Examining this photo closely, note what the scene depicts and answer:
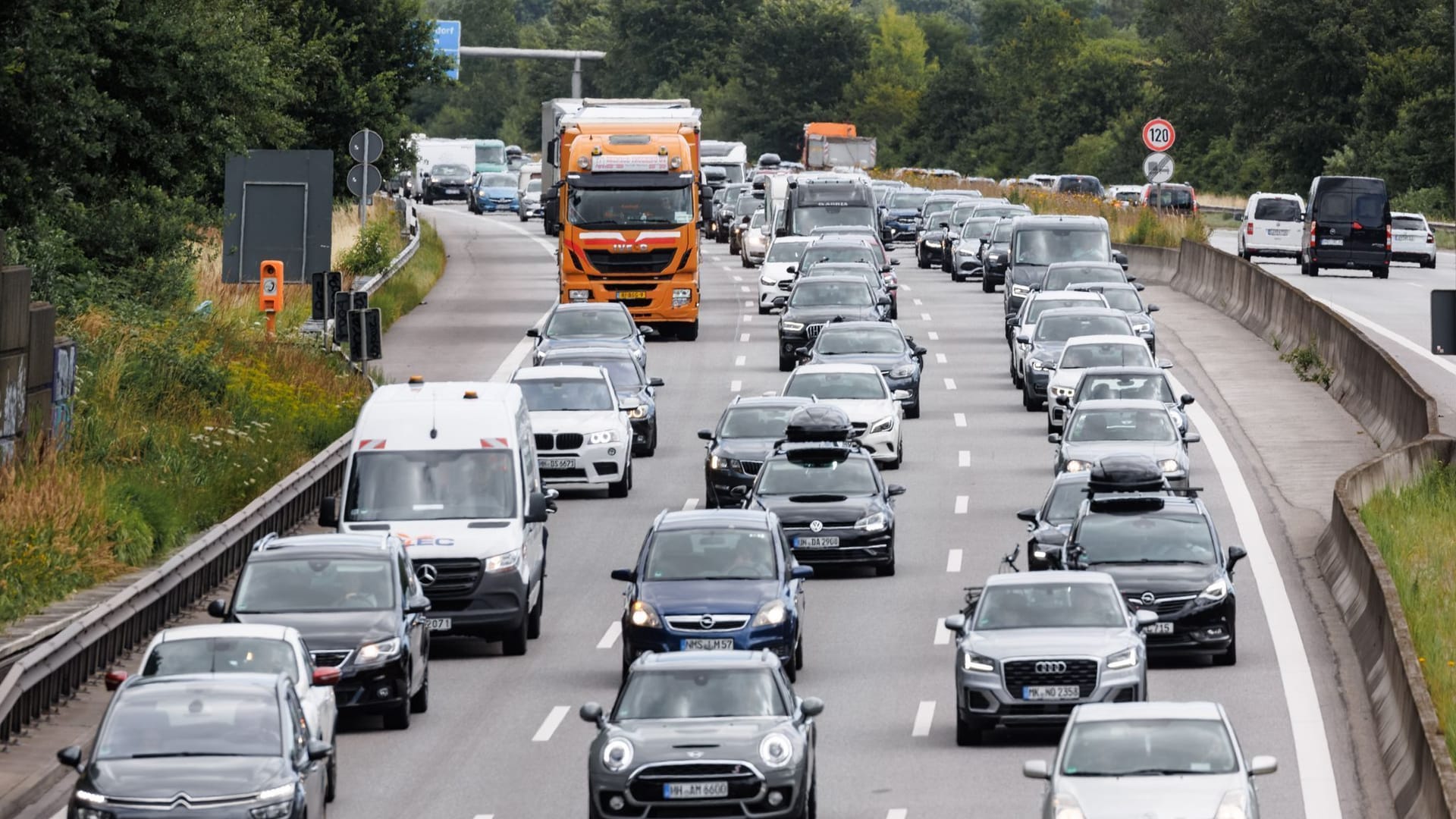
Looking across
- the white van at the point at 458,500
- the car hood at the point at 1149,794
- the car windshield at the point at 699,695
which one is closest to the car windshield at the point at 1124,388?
the white van at the point at 458,500

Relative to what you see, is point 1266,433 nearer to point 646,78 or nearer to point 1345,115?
point 1345,115

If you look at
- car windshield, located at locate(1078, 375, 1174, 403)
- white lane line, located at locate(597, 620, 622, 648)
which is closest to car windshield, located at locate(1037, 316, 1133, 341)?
car windshield, located at locate(1078, 375, 1174, 403)

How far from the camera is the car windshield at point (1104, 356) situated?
Answer: 38.7 metres

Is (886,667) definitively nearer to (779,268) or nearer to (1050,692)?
(1050,692)

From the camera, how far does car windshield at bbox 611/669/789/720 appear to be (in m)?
17.7

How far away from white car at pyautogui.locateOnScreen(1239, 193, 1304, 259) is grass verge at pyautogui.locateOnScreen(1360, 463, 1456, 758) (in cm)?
3594

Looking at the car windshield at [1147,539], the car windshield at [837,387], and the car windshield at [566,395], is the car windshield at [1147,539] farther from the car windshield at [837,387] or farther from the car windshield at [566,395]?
the car windshield at [837,387]

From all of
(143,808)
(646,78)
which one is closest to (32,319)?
(143,808)

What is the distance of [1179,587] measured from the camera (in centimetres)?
2366

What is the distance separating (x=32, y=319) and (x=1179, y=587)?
14089mm

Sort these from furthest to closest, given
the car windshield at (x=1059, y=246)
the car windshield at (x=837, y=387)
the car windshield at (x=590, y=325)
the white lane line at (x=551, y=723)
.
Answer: the car windshield at (x=1059, y=246)
the car windshield at (x=590, y=325)
the car windshield at (x=837, y=387)
the white lane line at (x=551, y=723)

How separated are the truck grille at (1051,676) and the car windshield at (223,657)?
5.65m

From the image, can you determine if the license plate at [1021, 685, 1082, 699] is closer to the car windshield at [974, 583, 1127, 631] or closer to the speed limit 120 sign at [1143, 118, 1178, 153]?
the car windshield at [974, 583, 1127, 631]

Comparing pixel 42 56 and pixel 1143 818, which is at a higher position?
pixel 42 56
